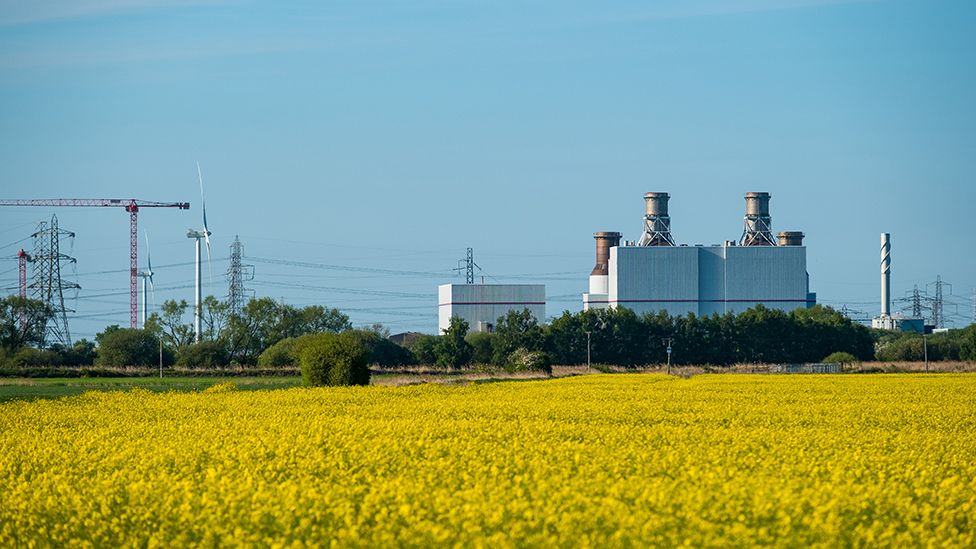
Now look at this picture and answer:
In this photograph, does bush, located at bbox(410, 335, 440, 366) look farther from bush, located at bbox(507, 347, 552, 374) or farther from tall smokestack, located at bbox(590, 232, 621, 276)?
tall smokestack, located at bbox(590, 232, 621, 276)

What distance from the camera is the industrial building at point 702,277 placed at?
101625 mm

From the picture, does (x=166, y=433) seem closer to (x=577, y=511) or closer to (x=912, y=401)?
(x=577, y=511)

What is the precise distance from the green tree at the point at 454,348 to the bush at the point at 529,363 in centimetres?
679

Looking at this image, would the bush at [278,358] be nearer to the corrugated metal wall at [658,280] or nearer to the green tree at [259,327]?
the green tree at [259,327]

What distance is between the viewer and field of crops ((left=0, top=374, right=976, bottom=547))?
10586 mm

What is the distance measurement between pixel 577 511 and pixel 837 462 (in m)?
5.03

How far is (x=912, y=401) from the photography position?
31078 mm

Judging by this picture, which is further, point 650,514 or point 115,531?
point 115,531

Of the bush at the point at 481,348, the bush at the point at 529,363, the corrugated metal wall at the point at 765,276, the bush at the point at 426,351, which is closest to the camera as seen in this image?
the bush at the point at 529,363

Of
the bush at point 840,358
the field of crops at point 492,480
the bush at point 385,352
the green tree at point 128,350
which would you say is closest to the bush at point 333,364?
the field of crops at point 492,480

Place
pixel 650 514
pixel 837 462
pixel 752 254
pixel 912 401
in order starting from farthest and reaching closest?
pixel 752 254 → pixel 912 401 → pixel 837 462 → pixel 650 514

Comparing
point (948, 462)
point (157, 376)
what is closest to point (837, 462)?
point (948, 462)

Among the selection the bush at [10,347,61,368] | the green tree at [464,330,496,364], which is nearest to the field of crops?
the bush at [10,347,61,368]

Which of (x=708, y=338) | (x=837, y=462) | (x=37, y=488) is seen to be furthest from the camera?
(x=708, y=338)
